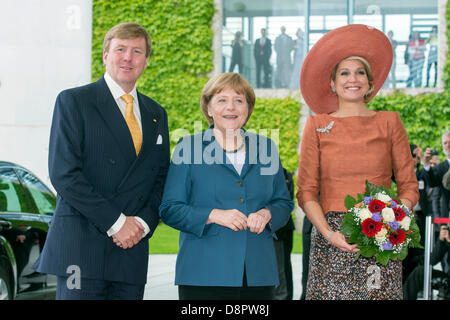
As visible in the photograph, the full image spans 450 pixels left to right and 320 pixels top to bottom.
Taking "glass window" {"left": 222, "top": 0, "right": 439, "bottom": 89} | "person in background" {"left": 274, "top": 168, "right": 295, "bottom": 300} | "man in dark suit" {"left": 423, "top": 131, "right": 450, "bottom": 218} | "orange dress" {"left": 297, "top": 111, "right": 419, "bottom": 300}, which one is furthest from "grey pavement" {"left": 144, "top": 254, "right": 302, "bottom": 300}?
"glass window" {"left": 222, "top": 0, "right": 439, "bottom": 89}

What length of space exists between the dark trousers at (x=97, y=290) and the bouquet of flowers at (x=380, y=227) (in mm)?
1046

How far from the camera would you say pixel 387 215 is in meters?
2.69

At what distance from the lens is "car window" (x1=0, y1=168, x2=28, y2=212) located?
4.57 metres

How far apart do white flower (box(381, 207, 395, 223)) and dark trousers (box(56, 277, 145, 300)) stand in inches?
47.3

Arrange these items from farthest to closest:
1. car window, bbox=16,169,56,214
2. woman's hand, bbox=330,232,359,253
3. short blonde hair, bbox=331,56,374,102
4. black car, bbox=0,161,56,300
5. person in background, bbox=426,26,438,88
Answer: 1. person in background, bbox=426,26,438,88
2. car window, bbox=16,169,56,214
3. black car, bbox=0,161,56,300
4. short blonde hair, bbox=331,56,374,102
5. woman's hand, bbox=330,232,359,253

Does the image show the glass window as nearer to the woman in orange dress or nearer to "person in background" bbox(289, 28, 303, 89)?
"person in background" bbox(289, 28, 303, 89)

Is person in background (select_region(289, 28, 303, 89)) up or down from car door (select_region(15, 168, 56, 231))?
up

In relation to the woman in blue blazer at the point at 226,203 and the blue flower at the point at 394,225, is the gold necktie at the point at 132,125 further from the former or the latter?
the blue flower at the point at 394,225

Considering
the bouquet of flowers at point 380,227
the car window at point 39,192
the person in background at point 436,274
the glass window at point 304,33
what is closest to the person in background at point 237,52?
the glass window at point 304,33

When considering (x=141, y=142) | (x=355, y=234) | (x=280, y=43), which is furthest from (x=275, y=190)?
(x=280, y=43)

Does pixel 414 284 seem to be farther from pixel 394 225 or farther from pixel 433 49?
pixel 433 49

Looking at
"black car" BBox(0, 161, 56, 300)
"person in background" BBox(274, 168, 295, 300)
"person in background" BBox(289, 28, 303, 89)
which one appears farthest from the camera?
"person in background" BBox(289, 28, 303, 89)

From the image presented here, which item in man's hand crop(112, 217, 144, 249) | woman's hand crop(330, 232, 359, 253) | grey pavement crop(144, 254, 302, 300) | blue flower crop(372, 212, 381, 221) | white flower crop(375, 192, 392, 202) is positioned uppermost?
white flower crop(375, 192, 392, 202)

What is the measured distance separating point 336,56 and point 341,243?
1.00 meters
